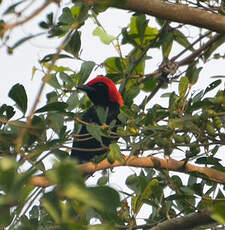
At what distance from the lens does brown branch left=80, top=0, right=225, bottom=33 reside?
2.95m

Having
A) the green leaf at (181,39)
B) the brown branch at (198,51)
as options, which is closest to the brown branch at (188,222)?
the brown branch at (198,51)

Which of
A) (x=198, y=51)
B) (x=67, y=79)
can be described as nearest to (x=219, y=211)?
(x=67, y=79)

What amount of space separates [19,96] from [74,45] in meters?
1.18

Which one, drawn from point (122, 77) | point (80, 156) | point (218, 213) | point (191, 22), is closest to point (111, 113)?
point (80, 156)

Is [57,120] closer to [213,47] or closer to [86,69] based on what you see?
[86,69]

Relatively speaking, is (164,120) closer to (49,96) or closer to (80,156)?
(49,96)

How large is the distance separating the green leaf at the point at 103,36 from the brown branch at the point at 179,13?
432 millimetres

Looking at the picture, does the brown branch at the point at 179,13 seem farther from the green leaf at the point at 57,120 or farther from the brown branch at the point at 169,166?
the brown branch at the point at 169,166

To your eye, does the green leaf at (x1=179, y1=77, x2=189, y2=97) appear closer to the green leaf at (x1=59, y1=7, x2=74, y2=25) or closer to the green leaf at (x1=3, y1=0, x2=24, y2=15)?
the green leaf at (x1=59, y1=7, x2=74, y2=25)

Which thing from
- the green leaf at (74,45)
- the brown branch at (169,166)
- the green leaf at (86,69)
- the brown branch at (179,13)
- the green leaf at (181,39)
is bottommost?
the brown branch at (169,166)

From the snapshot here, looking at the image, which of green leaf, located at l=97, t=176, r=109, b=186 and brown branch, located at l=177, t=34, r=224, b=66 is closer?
green leaf, located at l=97, t=176, r=109, b=186

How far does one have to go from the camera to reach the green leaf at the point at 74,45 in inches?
152

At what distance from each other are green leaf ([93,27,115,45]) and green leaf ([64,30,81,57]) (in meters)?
0.36

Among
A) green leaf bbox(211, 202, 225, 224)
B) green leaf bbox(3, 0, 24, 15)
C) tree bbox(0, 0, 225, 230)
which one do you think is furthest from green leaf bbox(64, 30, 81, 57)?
green leaf bbox(211, 202, 225, 224)
